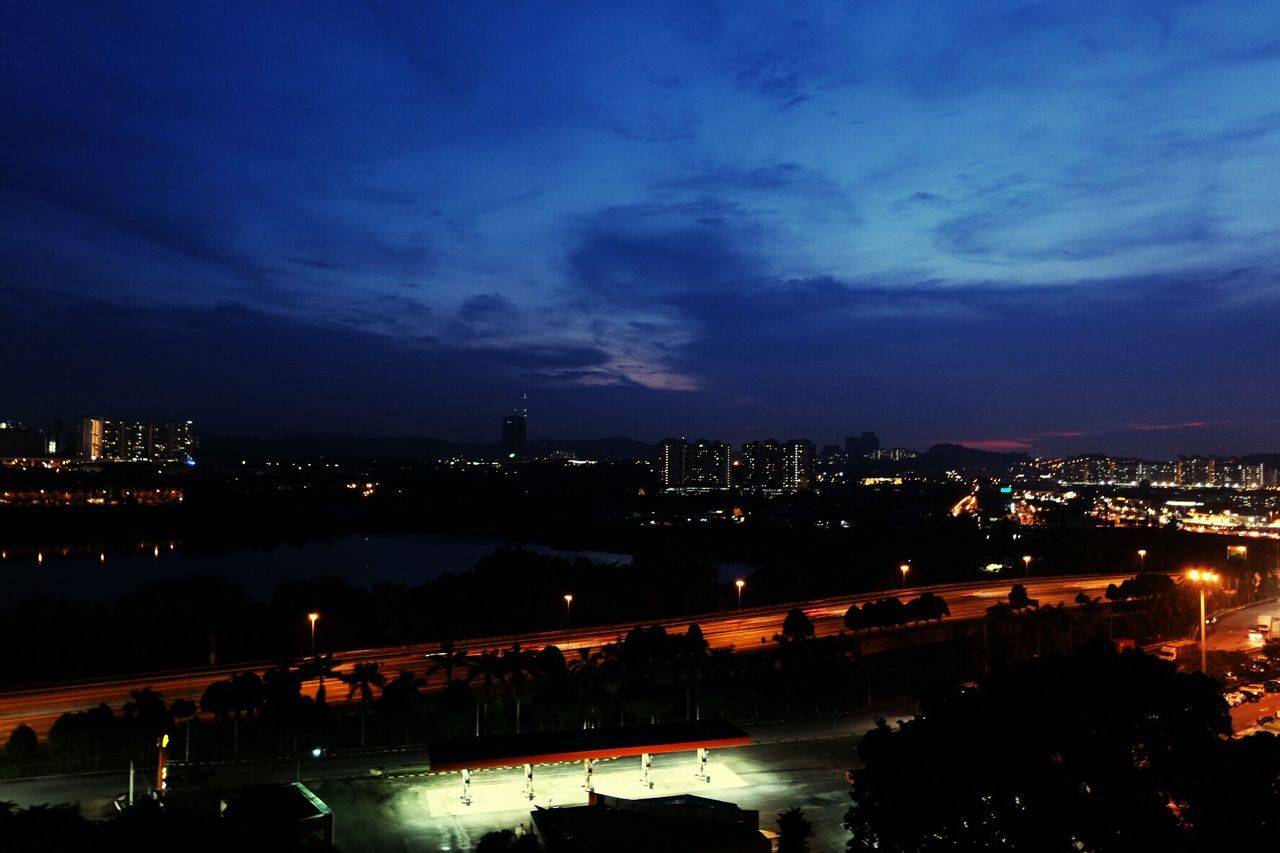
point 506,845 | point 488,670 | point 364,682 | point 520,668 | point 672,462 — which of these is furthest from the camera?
point 672,462

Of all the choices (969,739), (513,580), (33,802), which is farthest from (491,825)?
(513,580)

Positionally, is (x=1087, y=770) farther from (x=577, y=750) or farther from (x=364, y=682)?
(x=364, y=682)

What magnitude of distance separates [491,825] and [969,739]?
4.82 m

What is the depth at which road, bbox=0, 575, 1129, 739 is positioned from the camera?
38.7ft

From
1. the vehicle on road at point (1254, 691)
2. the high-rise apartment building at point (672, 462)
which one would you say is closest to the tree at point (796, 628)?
the vehicle on road at point (1254, 691)

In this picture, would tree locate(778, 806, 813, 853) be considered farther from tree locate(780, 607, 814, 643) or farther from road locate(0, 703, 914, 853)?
tree locate(780, 607, 814, 643)

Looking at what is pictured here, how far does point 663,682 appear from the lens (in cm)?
1247

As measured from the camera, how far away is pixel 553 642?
15.6m

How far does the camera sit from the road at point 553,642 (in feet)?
38.7

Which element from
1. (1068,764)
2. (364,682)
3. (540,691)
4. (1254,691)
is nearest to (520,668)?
(540,691)

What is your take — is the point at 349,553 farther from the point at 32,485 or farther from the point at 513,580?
the point at 32,485

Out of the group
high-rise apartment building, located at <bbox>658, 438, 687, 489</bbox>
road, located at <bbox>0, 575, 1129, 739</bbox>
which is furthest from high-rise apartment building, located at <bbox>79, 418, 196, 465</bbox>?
road, located at <bbox>0, 575, 1129, 739</bbox>

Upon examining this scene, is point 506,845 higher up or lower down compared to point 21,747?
higher up

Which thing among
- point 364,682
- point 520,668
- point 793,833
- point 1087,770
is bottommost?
point 520,668
